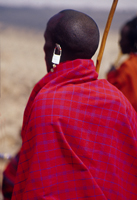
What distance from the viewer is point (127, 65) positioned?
270 cm

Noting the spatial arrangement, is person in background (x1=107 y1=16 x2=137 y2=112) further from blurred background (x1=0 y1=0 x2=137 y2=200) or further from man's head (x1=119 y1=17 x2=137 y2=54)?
blurred background (x1=0 y1=0 x2=137 y2=200)

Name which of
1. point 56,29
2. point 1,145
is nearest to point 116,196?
point 56,29

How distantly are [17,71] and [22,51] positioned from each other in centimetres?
89

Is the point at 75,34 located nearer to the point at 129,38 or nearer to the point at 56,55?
the point at 56,55

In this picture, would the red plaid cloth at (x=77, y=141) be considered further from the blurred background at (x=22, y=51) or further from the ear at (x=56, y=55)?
the blurred background at (x=22, y=51)

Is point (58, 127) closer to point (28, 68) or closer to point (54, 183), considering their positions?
point (54, 183)

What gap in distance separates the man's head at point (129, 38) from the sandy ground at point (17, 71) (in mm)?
1655

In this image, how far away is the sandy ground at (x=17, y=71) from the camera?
3.70 m

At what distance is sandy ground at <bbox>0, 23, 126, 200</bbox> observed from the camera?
12.1ft

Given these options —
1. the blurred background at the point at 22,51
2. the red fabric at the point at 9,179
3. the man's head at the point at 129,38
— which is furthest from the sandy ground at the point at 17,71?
the man's head at the point at 129,38

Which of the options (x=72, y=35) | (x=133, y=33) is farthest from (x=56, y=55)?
(x=133, y=33)

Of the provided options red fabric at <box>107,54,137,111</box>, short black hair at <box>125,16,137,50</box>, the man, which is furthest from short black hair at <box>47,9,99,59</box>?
short black hair at <box>125,16,137,50</box>

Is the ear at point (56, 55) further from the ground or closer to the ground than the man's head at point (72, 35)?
closer to the ground

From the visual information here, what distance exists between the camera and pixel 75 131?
1.44 meters
